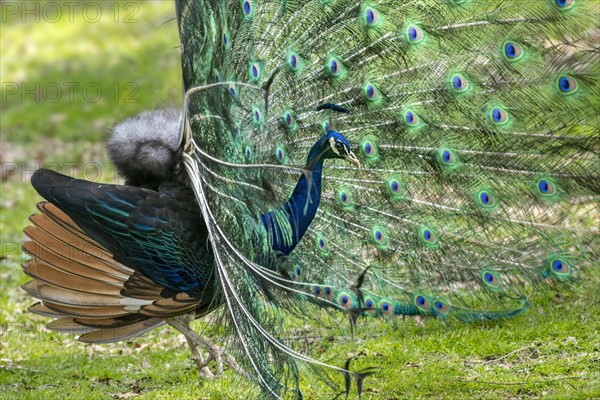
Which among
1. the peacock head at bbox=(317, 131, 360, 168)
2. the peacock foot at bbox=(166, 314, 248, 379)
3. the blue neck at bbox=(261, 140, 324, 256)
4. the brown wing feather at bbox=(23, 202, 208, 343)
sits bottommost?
the peacock foot at bbox=(166, 314, 248, 379)

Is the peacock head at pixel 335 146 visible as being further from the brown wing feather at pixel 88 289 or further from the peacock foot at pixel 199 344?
the peacock foot at pixel 199 344

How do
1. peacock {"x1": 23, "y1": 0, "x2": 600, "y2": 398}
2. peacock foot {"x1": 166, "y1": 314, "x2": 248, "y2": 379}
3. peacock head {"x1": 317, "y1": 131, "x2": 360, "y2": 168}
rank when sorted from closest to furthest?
peacock {"x1": 23, "y1": 0, "x2": 600, "y2": 398} → peacock head {"x1": 317, "y1": 131, "x2": 360, "y2": 168} → peacock foot {"x1": 166, "y1": 314, "x2": 248, "y2": 379}

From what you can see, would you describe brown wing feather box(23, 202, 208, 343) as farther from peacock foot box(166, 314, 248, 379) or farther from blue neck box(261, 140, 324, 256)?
blue neck box(261, 140, 324, 256)

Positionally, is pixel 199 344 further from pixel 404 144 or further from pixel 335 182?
pixel 404 144

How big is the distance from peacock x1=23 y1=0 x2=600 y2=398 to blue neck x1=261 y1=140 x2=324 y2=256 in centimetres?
1

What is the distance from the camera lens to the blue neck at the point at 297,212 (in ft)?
16.2

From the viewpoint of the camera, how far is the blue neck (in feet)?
16.2

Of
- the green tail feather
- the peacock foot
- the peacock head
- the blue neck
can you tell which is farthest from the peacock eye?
the peacock foot

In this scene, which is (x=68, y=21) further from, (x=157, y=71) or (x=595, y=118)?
(x=595, y=118)

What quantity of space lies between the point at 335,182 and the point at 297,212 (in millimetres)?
702

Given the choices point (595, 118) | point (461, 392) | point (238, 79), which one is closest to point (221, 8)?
point (238, 79)

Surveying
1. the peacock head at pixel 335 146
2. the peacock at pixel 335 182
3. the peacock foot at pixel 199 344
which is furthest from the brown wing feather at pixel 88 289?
the peacock head at pixel 335 146

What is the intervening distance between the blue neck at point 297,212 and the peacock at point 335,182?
11mm

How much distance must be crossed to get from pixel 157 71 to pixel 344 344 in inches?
365
